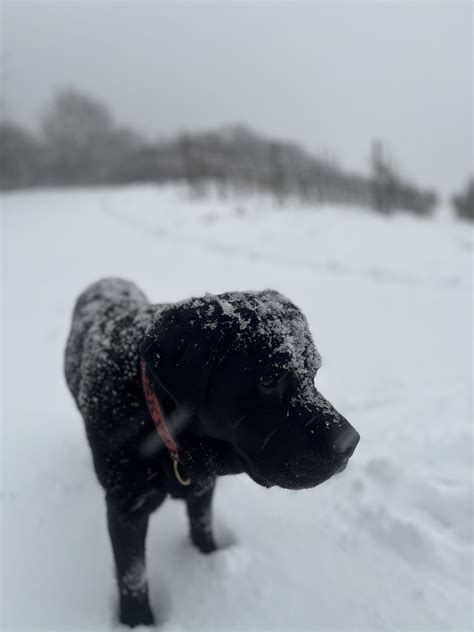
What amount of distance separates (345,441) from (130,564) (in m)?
1.27

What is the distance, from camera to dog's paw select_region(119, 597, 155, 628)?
1.99 metres

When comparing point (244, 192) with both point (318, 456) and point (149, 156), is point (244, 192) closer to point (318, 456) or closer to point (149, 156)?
point (149, 156)

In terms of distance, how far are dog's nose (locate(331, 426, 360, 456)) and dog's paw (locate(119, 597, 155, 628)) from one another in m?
1.38

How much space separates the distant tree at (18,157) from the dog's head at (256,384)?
40.4m

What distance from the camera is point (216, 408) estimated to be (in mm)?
1452

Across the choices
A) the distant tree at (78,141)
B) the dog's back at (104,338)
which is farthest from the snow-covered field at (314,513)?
the distant tree at (78,141)

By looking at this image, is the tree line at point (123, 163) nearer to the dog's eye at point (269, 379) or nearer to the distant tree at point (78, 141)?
the distant tree at point (78, 141)

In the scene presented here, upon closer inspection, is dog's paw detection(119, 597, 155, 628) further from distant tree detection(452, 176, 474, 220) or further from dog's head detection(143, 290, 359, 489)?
distant tree detection(452, 176, 474, 220)

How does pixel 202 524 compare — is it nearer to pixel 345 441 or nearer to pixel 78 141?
pixel 345 441

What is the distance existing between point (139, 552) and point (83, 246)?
1019cm

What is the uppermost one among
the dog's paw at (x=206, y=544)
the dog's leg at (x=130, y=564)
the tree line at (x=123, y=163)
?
the tree line at (x=123, y=163)

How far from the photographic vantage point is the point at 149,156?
136 feet

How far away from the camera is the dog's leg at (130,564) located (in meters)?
1.88

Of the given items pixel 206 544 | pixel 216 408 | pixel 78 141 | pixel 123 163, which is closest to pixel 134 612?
pixel 206 544
